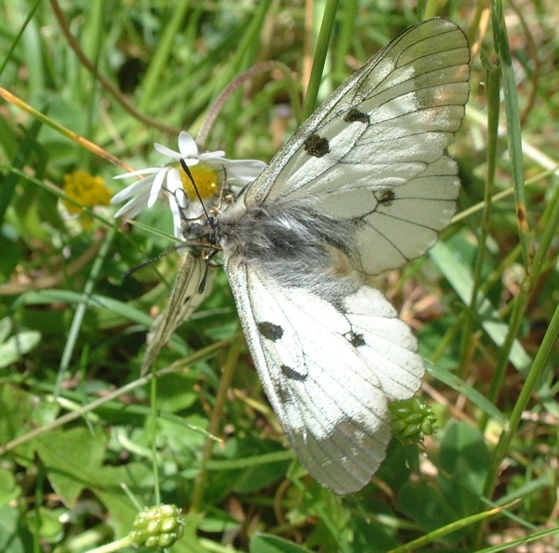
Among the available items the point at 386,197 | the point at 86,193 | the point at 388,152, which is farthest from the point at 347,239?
the point at 86,193

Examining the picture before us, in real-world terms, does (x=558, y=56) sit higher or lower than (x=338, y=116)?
higher

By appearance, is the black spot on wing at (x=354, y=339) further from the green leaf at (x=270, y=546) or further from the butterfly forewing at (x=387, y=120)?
the green leaf at (x=270, y=546)

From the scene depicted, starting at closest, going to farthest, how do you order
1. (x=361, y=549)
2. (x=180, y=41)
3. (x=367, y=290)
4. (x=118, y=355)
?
1. (x=367, y=290)
2. (x=361, y=549)
3. (x=118, y=355)
4. (x=180, y=41)

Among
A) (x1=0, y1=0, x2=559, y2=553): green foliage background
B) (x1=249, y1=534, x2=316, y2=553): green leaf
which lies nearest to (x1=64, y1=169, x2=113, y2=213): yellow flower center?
(x1=0, y1=0, x2=559, y2=553): green foliage background

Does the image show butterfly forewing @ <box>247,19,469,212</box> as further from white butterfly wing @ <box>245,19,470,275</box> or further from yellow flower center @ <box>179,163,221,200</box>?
yellow flower center @ <box>179,163,221,200</box>

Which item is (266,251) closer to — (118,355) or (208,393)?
(208,393)

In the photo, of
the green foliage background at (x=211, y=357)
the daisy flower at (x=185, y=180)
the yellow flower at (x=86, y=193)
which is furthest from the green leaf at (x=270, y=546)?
the yellow flower at (x=86, y=193)

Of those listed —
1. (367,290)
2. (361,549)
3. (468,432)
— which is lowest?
(361,549)

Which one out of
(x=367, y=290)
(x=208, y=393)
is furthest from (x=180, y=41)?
(x=367, y=290)
